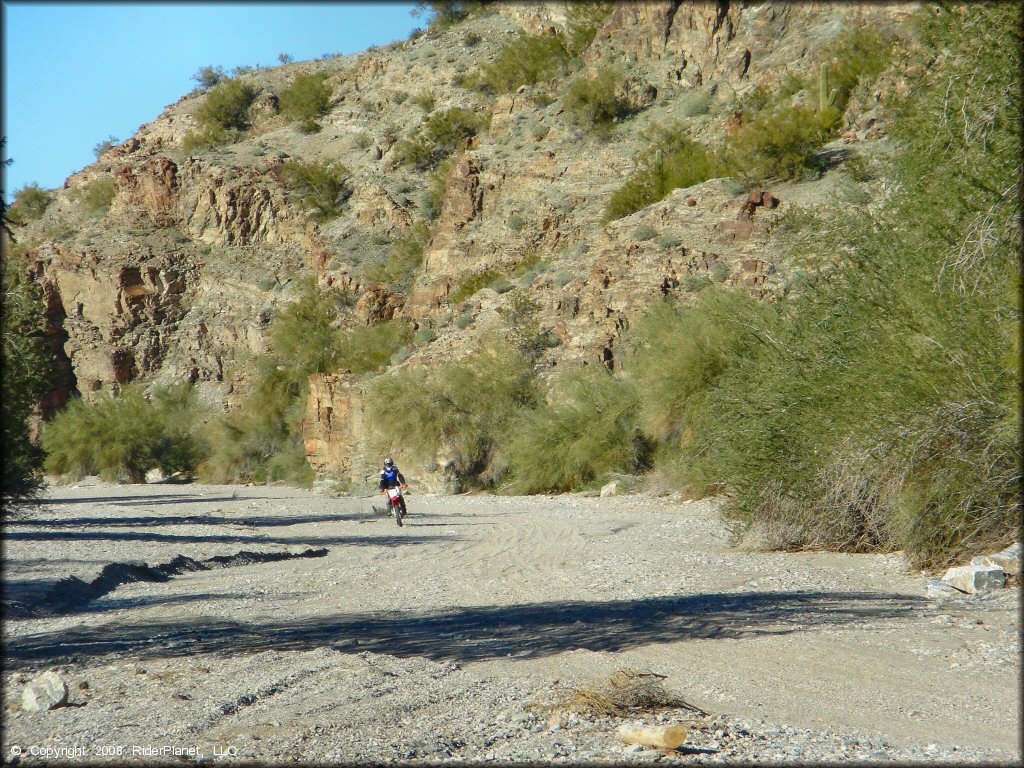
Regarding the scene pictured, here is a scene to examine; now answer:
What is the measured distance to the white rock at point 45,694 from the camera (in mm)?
5797

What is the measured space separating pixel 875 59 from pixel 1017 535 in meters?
30.3

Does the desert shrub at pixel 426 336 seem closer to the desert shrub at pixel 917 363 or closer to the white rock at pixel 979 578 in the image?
the desert shrub at pixel 917 363

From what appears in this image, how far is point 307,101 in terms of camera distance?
6569 centimetres

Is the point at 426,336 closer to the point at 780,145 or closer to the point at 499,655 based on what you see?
the point at 780,145

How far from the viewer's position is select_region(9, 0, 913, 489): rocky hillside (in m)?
33.1

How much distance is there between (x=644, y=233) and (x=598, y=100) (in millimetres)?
13212

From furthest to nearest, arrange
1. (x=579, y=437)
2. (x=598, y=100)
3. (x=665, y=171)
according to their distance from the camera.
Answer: (x=598, y=100) → (x=665, y=171) → (x=579, y=437)

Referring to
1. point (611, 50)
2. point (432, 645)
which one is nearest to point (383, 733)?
point (432, 645)

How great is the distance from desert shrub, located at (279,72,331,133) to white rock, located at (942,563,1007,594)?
2424 inches

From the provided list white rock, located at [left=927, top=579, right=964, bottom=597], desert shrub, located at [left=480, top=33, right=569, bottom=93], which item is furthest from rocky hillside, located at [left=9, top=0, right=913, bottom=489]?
white rock, located at [left=927, top=579, right=964, bottom=597]

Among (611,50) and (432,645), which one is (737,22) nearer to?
(611,50)

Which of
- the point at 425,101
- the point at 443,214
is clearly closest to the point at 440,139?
the point at 425,101

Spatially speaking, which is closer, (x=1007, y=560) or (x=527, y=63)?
(x=1007, y=560)

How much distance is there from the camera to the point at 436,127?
55875 millimetres
